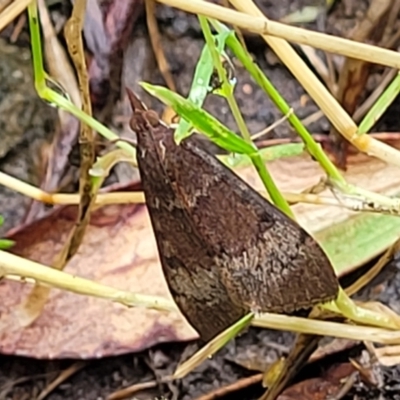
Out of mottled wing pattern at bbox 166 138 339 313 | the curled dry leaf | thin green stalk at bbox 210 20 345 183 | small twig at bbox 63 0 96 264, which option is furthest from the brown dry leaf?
thin green stalk at bbox 210 20 345 183

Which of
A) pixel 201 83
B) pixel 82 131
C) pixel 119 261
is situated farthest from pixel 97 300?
pixel 201 83

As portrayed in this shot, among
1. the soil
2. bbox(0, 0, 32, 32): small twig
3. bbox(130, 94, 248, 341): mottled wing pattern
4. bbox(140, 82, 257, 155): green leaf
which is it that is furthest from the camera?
the soil

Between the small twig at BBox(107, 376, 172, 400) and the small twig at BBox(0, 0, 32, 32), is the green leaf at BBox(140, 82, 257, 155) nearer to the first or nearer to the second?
the small twig at BBox(0, 0, 32, 32)

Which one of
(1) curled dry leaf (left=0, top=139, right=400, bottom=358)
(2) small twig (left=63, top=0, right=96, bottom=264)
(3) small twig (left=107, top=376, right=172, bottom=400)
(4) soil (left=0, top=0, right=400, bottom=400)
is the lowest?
(3) small twig (left=107, top=376, right=172, bottom=400)

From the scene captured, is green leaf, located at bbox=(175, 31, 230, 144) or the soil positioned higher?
green leaf, located at bbox=(175, 31, 230, 144)

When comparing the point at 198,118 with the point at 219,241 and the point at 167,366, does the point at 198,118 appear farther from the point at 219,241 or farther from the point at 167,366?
the point at 167,366

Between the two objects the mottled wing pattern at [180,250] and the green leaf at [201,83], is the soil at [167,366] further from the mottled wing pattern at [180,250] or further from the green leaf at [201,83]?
the green leaf at [201,83]

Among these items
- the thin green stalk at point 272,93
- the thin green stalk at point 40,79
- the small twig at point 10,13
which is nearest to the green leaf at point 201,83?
the thin green stalk at point 272,93
